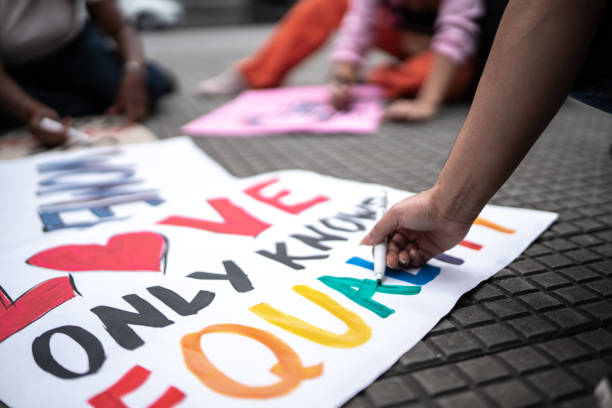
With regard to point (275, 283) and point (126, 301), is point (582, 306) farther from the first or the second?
point (126, 301)

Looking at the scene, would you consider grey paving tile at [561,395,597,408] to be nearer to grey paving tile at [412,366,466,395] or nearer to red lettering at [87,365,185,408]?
grey paving tile at [412,366,466,395]

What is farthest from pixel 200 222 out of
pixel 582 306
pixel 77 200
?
pixel 582 306

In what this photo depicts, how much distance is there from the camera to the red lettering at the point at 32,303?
0.38 metres

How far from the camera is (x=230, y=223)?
560mm

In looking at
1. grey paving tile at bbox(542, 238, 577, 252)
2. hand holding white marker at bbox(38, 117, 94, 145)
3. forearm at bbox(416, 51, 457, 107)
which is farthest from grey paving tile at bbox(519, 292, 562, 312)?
hand holding white marker at bbox(38, 117, 94, 145)

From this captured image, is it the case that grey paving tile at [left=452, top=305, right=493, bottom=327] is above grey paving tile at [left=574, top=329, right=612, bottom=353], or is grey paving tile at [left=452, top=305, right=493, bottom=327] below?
below

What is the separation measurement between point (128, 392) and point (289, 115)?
2.82 ft

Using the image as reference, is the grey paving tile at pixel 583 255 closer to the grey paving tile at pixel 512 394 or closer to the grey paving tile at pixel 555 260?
the grey paving tile at pixel 555 260

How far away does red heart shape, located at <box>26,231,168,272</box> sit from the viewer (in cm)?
47

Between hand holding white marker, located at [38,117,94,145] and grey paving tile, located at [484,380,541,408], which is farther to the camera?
hand holding white marker, located at [38,117,94,145]

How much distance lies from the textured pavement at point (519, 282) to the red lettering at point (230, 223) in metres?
0.16

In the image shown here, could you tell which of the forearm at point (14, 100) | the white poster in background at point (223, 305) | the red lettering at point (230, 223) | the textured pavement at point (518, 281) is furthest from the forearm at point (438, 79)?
the forearm at point (14, 100)

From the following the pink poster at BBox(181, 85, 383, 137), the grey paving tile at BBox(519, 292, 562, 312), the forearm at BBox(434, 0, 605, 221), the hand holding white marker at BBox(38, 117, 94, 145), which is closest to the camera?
the forearm at BBox(434, 0, 605, 221)

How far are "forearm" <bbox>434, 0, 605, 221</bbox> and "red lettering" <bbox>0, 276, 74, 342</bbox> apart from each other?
37cm
